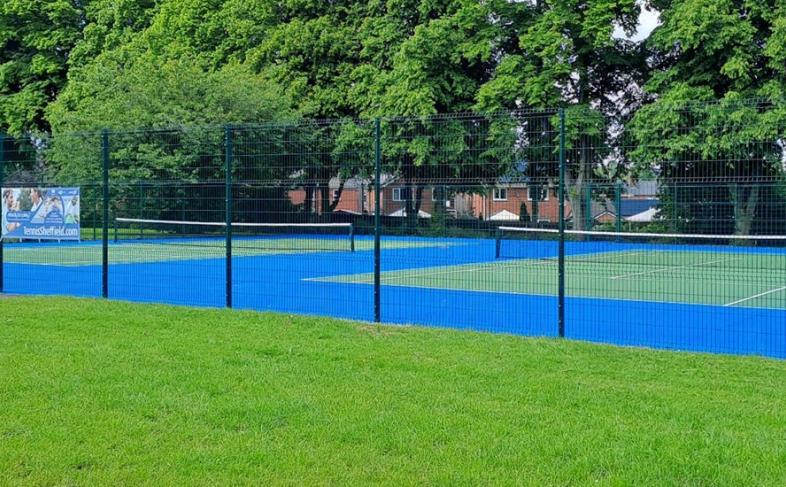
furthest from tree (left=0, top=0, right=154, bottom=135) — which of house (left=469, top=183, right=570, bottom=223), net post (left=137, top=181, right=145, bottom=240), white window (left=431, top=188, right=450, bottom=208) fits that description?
house (left=469, top=183, right=570, bottom=223)

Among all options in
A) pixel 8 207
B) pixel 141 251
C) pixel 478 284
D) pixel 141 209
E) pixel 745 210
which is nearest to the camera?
pixel 8 207

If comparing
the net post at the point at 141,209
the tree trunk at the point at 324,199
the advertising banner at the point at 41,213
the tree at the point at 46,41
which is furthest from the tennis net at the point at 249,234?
the tree at the point at 46,41

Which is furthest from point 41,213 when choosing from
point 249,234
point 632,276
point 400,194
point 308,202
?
point 632,276

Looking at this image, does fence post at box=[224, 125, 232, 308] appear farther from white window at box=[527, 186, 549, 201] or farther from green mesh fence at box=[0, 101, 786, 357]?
white window at box=[527, 186, 549, 201]

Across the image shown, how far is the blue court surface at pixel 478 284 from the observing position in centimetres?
1120

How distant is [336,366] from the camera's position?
761 centimetres

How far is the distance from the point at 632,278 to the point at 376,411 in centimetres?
1297

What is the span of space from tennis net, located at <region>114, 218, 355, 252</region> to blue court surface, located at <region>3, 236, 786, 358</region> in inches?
5.1

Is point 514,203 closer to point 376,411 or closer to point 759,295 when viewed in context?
point 759,295

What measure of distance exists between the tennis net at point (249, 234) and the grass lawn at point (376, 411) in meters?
4.22

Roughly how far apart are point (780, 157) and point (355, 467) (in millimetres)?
14158

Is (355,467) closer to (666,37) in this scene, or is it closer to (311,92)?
(666,37)

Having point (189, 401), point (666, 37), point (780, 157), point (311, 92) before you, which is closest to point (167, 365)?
point (189, 401)

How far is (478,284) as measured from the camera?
16609mm
